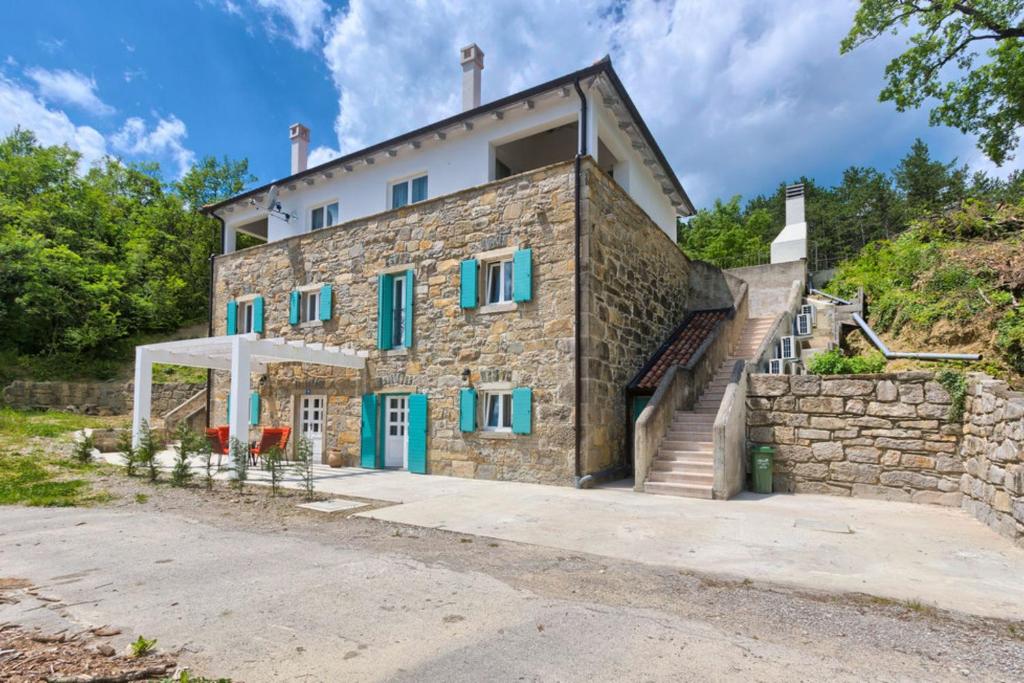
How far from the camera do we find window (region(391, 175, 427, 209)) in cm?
1219

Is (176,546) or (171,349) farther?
(171,349)

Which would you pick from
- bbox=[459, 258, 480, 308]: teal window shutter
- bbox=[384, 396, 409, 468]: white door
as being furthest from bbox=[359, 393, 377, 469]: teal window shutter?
bbox=[459, 258, 480, 308]: teal window shutter

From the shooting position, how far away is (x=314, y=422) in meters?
12.8

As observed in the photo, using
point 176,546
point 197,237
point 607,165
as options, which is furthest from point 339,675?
point 197,237

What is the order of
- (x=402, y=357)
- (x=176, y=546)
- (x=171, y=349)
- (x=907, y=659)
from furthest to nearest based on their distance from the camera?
(x=171, y=349), (x=402, y=357), (x=176, y=546), (x=907, y=659)

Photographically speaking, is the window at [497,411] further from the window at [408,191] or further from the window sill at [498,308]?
the window at [408,191]

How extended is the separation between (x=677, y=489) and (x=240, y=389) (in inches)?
337

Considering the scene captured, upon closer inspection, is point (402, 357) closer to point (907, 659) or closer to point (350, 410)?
point (350, 410)

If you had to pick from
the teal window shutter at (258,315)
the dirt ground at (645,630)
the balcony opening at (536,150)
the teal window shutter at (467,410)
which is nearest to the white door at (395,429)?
the teal window shutter at (467,410)

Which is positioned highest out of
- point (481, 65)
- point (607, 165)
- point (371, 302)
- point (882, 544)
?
point (481, 65)

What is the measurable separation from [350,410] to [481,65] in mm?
9090

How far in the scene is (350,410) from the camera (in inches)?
473

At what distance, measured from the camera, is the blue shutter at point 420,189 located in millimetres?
12156

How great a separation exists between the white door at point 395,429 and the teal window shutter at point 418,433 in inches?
26.4
